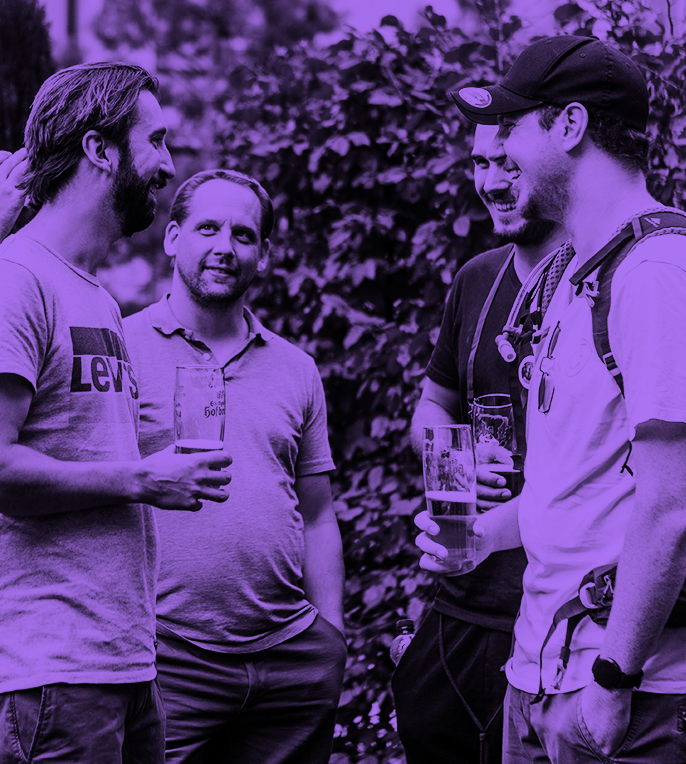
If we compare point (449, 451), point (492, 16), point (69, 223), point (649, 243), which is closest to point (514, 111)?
point (649, 243)

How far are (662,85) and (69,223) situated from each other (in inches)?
82.5

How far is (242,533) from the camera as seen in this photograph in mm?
2764

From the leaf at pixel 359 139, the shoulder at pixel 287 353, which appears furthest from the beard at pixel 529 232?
the leaf at pixel 359 139

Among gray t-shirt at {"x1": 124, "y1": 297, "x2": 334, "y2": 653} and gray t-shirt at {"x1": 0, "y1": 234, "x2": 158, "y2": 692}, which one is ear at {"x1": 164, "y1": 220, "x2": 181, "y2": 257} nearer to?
gray t-shirt at {"x1": 124, "y1": 297, "x2": 334, "y2": 653}

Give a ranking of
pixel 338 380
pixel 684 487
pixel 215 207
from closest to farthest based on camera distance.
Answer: pixel 684 487 → pixel 215 207 → pixel 338 380

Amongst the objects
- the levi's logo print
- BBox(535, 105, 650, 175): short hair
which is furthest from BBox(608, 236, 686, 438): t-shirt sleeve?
the levi's logo print

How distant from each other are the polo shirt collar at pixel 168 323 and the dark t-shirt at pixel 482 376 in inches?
24.3

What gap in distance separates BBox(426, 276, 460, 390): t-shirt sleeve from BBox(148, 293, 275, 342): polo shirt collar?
24.3 inches

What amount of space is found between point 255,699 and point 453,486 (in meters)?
1.12

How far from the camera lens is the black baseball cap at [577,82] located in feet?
5.94

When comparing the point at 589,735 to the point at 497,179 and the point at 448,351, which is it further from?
the point at 497,179

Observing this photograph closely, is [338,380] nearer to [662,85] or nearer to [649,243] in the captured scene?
[662,85]

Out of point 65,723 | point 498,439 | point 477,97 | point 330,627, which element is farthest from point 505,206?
point 65,723

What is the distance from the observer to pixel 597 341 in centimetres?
165
